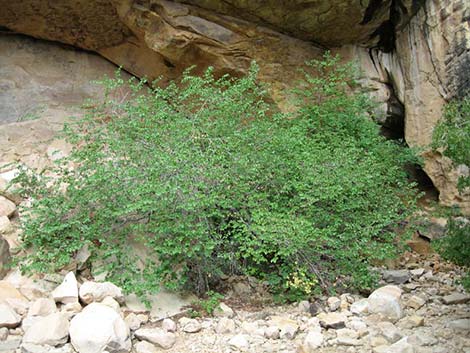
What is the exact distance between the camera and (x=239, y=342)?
3.34 meters

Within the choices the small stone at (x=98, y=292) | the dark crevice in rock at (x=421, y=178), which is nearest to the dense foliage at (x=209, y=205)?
the small stone at (x=98, y=292)

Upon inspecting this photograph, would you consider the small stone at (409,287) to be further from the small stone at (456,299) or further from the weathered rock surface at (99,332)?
the weathered rock surface at (99,332)

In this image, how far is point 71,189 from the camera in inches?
171

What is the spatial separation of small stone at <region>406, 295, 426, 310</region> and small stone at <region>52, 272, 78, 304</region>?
2.92 metres

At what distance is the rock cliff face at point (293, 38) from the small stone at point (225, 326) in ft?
12.2

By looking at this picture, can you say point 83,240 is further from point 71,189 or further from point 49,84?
point 49,84

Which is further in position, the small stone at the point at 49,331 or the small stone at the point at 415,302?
the small stone at the point at 415,302

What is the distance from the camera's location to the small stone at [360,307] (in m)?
3.82

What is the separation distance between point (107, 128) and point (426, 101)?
173 inches

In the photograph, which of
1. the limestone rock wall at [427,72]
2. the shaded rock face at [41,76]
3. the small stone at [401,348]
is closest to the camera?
the small stone at [401,348]

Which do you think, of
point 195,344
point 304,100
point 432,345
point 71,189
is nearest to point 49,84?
point 71,189

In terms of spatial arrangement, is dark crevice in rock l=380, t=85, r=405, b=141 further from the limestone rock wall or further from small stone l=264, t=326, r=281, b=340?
small stone l=264, t=326, r=281, b=340

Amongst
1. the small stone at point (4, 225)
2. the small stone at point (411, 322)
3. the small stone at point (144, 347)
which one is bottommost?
the small stone at point (144, 347)

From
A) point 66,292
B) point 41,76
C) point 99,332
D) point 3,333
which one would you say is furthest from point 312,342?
point 41,76
